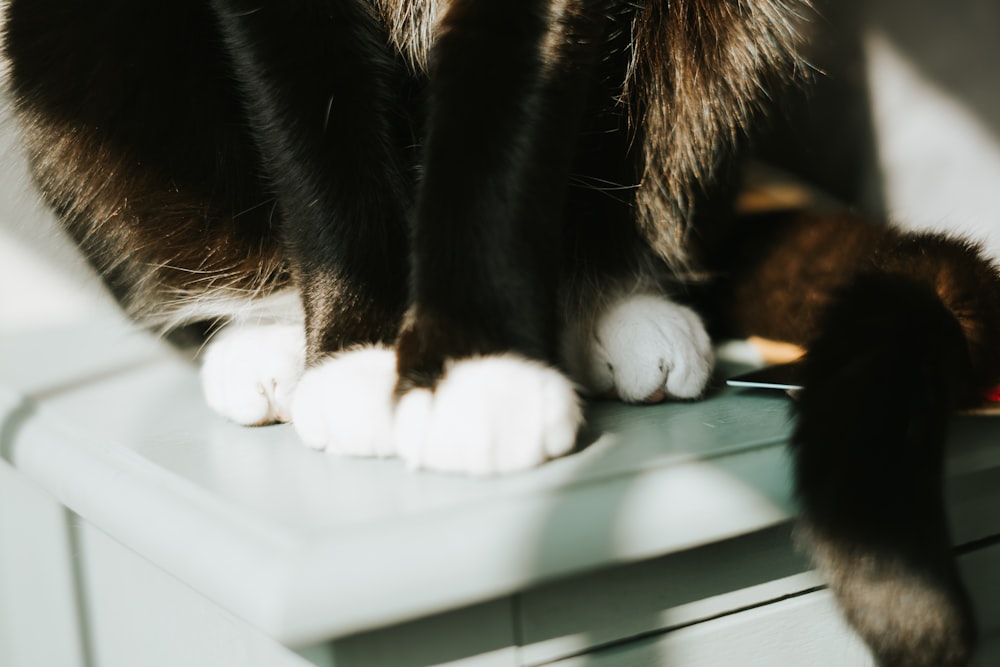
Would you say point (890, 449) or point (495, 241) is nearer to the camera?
point (890, 449)

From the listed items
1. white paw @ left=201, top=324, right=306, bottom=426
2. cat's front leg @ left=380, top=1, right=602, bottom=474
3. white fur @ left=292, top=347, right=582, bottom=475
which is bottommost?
white paw @ left=201, top=324, right=306, bottom=426

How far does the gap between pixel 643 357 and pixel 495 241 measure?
8.4 inches

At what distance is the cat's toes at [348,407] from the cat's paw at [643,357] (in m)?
0.20

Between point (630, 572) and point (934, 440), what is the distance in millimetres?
211

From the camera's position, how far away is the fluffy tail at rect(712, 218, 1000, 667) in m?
0.51

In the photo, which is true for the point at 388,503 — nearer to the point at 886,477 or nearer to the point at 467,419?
the point at 467,419

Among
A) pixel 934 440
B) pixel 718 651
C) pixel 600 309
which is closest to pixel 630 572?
pixel 718 651

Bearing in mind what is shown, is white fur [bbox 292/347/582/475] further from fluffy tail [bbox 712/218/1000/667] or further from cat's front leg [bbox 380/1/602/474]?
fluffy tail [bbox 712/218/1000/667]

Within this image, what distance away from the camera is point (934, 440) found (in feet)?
1.85

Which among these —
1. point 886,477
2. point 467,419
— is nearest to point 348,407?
point 467,419

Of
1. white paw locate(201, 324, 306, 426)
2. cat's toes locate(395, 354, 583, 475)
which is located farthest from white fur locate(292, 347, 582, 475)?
white paw locate(201, 324, 306, 426)

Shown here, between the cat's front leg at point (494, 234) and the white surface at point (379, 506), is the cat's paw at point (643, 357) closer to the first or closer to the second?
the white surface at point (379, 506)

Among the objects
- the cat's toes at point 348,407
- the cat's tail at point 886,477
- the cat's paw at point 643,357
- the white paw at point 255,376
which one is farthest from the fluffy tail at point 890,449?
the white paw at point 255,376

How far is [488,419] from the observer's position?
609mm
